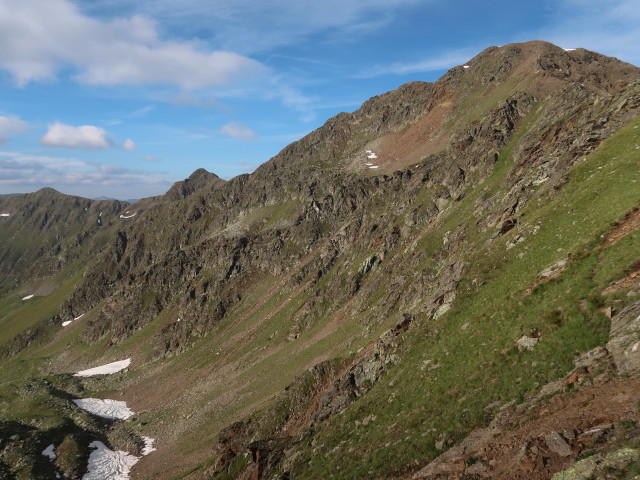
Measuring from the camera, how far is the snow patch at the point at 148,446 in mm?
65875

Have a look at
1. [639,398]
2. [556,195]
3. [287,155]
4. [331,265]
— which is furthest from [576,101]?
[287,155]

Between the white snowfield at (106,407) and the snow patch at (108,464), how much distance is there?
16604 mm

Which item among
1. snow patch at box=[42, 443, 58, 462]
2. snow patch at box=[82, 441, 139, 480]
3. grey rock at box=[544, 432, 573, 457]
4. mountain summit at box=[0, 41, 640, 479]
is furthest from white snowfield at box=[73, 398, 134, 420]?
grey rock at box=[544, 432, 573, 457]

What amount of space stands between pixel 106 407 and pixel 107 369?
3258 centimetres

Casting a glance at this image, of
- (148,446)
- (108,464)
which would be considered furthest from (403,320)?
(108,464)

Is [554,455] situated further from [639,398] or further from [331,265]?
[331,265]

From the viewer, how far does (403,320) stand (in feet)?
134

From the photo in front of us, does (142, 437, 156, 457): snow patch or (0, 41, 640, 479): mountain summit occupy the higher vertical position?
(0, 41, 640, 479): mountain summit

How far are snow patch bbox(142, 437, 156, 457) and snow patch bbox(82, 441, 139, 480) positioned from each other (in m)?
1.68

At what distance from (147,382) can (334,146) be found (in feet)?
422

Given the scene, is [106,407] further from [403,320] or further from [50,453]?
[403,320]

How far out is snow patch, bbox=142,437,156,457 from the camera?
216 feet

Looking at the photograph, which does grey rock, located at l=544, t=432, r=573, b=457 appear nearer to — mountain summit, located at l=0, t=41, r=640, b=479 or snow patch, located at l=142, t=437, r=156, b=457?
mountain summit, located at l=0, t=41, r=640, b=479

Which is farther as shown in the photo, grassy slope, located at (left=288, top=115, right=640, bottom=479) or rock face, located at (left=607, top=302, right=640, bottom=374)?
grassy slope, located at (left=288, top=115, right=640, bottom=479)
